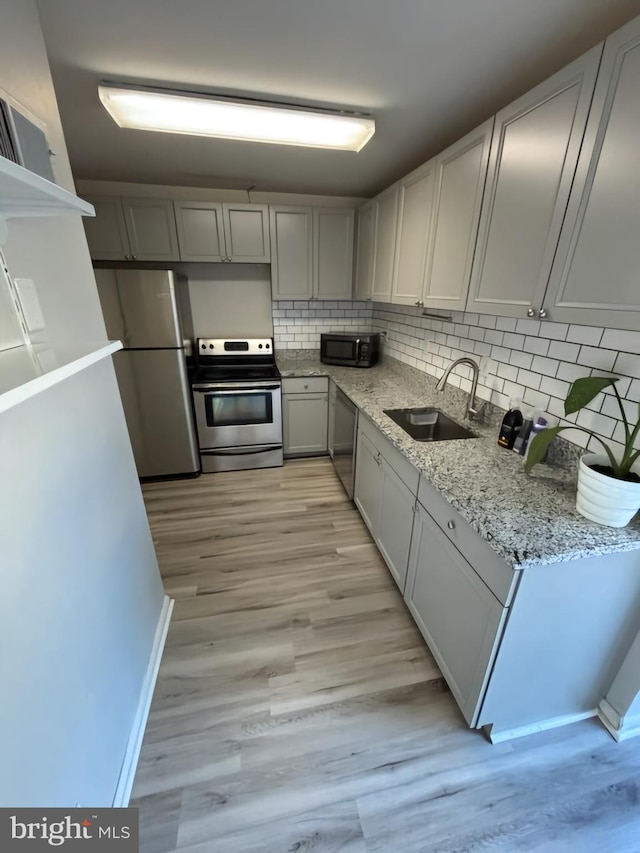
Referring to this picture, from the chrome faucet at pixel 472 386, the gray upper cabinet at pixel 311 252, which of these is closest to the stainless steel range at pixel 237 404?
the gray upper cabinet at pixel 311 252

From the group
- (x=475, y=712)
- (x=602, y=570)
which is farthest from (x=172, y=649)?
(x=602, y=570)

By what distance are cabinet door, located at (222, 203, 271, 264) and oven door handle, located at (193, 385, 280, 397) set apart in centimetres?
113

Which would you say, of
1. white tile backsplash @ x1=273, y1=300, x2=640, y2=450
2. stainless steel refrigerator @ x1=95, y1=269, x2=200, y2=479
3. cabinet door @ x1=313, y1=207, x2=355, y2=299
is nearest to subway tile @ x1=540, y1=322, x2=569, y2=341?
white tile backsplash @ x1=273, y1=300, x2=640, y2=450

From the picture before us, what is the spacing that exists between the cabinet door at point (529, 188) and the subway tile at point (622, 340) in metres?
0.31

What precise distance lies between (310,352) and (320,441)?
96 cm

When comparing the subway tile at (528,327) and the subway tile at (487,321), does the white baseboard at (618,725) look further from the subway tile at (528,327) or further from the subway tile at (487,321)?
the subway tile at (487,321)

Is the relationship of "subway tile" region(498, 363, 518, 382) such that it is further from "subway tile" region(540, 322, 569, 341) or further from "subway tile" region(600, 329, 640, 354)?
"subway tile" region(600, 329, 640, 354)

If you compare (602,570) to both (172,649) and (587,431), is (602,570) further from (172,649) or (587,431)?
(172,649)

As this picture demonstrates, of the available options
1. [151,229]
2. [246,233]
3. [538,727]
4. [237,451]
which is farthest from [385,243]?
[538,727]


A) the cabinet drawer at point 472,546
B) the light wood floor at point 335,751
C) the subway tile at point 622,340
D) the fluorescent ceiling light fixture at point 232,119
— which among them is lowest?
the light wood floor at point 335,751

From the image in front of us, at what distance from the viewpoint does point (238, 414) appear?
3.13 m

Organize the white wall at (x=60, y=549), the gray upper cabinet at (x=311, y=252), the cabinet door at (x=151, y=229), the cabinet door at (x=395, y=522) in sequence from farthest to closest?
1. the gray upper cabinet at (x=311, y=252)
2. the cabinet door at (x=151, y=229)
3. the cabinet door at (x=395, y=522)
4. the white wall at (x=60, y=549)

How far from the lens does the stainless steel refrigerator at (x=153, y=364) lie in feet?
8.55

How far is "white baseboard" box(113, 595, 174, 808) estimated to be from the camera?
3.82 feet
